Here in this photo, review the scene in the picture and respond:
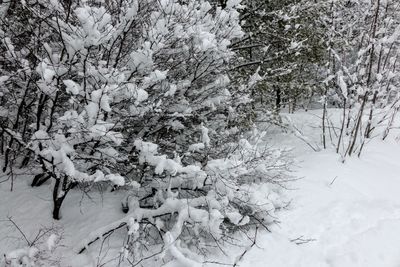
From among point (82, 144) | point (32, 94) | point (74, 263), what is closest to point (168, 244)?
point (74, 263)

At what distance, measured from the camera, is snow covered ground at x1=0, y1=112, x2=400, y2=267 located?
443 centimetres

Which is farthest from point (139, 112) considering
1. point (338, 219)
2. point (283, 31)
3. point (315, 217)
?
point (283, 31)

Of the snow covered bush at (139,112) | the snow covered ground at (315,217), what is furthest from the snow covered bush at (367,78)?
the snow covered bush at (139,112)

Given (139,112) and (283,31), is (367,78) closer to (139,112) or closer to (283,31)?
(283,31)

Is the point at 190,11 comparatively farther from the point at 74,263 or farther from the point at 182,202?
the point at 74,263

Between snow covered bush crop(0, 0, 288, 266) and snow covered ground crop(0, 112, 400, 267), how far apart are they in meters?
0.27

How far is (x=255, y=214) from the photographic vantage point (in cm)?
488

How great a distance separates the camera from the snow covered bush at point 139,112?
4094mm

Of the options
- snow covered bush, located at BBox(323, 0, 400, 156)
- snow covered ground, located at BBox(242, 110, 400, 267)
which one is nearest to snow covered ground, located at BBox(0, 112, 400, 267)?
snow covered ground, located at BBox(242, 110, 400, 267)

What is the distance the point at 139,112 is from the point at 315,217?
237cm

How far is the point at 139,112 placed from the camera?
14.9ft

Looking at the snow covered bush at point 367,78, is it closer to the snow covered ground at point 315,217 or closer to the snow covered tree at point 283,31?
the snow covered tree at point 283,31

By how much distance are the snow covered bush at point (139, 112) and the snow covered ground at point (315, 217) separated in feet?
0.88

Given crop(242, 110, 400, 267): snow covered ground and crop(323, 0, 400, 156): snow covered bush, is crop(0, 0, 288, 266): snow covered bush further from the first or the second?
crop(323, 0, 400, 156): snow covered bush
